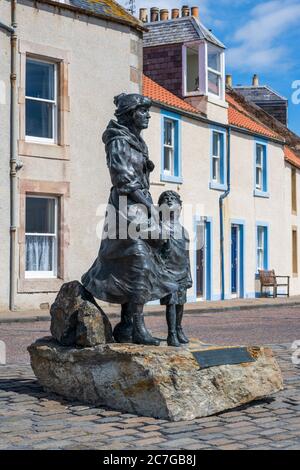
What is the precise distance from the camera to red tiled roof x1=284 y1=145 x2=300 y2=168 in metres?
32.1

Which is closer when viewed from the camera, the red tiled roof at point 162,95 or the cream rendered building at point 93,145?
the cream rendered building at point 93,145

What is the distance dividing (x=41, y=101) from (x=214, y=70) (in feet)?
28.7

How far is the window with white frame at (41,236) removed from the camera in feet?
64.8

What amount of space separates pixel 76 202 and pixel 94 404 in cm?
1392

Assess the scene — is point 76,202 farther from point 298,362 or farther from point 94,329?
point 94,329

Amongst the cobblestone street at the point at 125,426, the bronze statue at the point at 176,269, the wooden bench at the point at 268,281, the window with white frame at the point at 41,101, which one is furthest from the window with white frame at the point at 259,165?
the bronze statue at the point at 176,269

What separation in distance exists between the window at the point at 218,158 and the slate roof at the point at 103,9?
223 inches

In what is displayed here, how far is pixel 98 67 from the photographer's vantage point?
21094 millimetres

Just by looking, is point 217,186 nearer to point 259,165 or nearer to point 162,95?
point 259,165

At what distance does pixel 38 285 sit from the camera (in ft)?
63.9

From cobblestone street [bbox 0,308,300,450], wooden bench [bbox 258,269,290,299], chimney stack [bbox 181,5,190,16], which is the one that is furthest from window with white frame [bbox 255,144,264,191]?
cobblestone street [bbox 0,308,300,450]

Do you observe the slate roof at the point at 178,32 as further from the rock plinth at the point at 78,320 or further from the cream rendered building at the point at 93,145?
the rock plinth at the point at 78,320

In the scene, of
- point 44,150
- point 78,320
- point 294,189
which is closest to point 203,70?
point 44,150
